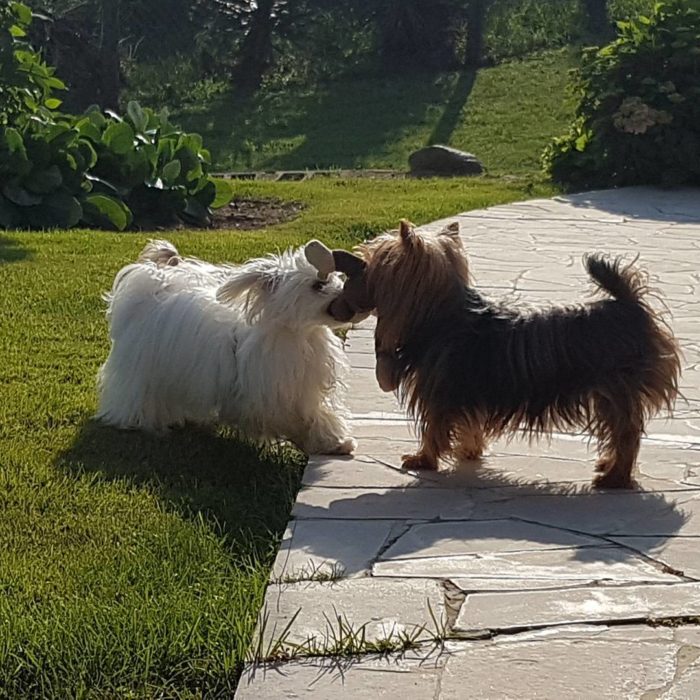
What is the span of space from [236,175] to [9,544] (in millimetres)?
13650

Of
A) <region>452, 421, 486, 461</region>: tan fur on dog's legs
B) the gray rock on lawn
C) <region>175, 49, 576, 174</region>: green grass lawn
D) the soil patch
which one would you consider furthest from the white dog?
<region>175, 49, 576, 174</region>: green grass lawn

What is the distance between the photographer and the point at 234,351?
18.2 feet

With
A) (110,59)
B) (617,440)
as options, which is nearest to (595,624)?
(617,440)

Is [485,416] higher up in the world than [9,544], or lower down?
higher up

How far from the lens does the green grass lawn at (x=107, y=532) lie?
3.53 m

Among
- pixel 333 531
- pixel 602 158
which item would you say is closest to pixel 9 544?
pixel 333 531

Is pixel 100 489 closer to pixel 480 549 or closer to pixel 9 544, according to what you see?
pixel 9 544

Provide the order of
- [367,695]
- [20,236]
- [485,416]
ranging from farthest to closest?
[20,236], [485,416], [367,695]

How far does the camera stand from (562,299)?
884cm

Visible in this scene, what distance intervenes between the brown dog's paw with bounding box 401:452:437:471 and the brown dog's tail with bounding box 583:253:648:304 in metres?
0.99

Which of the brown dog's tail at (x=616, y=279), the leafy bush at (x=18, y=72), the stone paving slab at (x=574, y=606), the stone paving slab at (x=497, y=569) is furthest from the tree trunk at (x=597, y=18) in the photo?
the stone paving slab at (x=574, y=606)

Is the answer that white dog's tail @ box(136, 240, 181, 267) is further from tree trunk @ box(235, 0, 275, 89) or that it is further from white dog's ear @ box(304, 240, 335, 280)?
tree trunk @ box(235, 0, 275, 89)

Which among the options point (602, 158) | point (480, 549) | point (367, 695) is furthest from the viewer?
point (602, 158)

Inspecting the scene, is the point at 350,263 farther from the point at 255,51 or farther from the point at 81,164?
the point at 255,51
